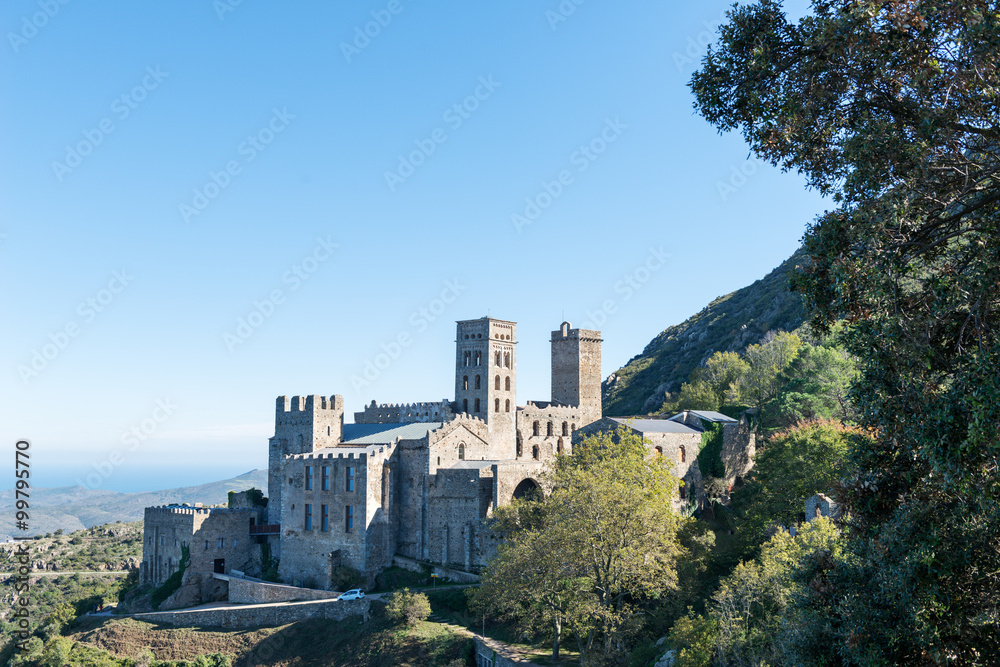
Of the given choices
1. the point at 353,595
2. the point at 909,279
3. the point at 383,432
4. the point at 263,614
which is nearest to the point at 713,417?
the point at 383,432

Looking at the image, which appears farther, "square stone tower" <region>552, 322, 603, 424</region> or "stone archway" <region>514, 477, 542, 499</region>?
"square stone tower" <region>552, 322, 603, 424</region>

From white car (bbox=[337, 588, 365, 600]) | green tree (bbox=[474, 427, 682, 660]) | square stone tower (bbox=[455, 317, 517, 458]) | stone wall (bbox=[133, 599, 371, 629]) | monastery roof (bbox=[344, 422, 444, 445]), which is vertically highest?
square stone tower (bbox=[455, 317, 517, 458])

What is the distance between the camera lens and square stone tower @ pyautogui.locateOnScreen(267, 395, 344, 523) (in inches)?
2245

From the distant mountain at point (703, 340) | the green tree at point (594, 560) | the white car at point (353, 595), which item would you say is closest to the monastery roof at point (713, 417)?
the green tree at point (594, 560)

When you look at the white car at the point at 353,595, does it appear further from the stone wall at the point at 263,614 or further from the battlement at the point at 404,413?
the battlement at the point at 404,413

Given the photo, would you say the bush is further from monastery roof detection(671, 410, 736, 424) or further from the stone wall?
monastery roof detection(671, 410, 736, 424)

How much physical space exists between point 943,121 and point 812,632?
1011 centimetres

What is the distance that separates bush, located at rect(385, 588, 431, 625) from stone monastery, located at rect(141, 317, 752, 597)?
19.6ft

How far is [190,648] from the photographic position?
4578 cm

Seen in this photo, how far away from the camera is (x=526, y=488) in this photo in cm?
5069

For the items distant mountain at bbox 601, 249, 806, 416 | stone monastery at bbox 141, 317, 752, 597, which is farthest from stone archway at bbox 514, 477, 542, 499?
distant mountain at bbox 601, 249, 806, 416

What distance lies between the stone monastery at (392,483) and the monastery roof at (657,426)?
0.13 metres

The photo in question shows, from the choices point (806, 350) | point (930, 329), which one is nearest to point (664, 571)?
point (930, 329)

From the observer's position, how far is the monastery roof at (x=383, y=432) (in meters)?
→ 55.2
